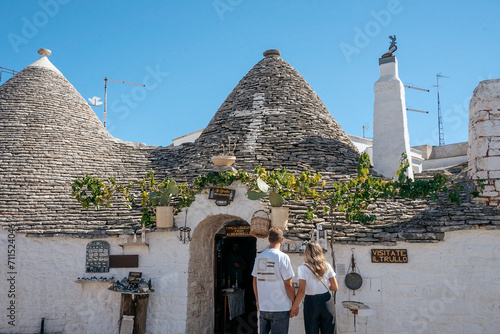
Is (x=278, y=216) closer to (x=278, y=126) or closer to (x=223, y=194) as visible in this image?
(x=223, y=194)

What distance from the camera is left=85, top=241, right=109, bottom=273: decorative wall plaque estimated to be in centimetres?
821

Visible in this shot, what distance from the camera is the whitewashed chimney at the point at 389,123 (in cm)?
958

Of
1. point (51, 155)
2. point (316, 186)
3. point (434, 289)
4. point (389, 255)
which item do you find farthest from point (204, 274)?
point (51, 155)

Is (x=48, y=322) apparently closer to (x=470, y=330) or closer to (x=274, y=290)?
(x=274, y=290)

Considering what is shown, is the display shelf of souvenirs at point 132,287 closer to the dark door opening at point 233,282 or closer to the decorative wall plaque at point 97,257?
the decorative wall plaque at point 97,257

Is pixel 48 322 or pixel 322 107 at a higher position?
pixel 322 107

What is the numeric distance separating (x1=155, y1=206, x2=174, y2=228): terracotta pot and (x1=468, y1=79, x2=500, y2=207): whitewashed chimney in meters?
5.22

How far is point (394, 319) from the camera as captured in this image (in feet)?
22.1

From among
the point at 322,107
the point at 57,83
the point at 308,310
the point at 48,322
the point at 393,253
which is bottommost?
the point at 48,322

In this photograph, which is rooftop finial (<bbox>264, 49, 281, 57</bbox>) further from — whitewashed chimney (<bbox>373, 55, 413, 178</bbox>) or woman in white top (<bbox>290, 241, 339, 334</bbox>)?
woman in white top (<bbox>290, 241, 339, 334</bbox>)

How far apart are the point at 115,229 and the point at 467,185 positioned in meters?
6.30

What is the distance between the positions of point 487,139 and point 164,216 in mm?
5632

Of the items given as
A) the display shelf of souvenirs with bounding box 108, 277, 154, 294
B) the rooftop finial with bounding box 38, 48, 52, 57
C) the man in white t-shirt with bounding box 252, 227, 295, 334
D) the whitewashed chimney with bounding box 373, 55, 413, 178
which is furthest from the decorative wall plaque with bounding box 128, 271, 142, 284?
the rooftop finial with bounding box 38, 48, 52, 57

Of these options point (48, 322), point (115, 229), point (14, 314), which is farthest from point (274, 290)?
point (14, 314)
